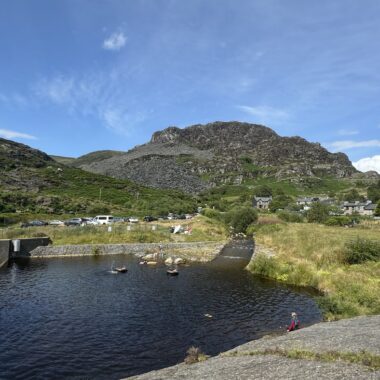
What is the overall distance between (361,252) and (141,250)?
143 ft

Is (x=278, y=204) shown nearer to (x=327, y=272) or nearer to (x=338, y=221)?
(x=338, y=221)

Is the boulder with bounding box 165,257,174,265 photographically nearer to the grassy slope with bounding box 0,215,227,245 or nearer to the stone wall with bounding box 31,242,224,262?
the stone wall with bounding box 31,242,224,262

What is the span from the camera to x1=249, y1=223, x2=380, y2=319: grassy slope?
1320 inches

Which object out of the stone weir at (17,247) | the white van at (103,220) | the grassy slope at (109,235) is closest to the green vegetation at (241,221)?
the grassy slope at (109,235)

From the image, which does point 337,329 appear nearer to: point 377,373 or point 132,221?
point 377,373

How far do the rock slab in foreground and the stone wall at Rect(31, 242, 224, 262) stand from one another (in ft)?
151

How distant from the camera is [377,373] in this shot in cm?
1502

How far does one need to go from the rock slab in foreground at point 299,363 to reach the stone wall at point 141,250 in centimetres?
4614

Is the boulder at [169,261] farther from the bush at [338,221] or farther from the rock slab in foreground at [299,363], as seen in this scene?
the bush at [338,221]

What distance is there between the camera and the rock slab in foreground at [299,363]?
52.1 ft

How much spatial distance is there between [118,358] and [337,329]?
15331 mm

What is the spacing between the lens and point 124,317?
35.4 m

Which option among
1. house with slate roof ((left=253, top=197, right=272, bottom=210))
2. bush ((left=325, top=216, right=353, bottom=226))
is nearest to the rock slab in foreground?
bush ((left=325, top=216, right=353, bottom=226))

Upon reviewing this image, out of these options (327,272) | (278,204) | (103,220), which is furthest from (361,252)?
(278,204)
